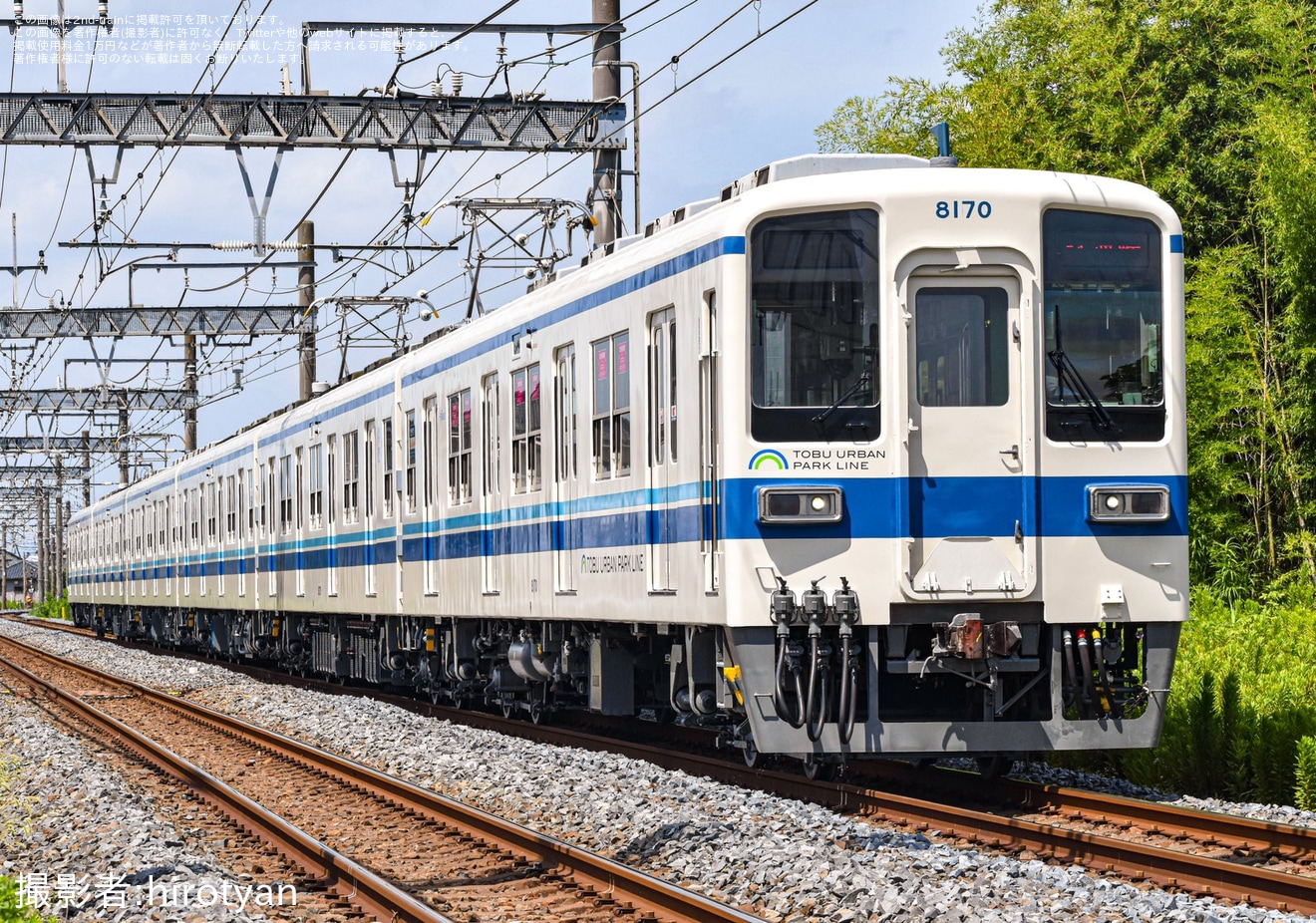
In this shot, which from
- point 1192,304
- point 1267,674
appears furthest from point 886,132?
point 1267,674

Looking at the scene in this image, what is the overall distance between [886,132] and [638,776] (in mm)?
21586

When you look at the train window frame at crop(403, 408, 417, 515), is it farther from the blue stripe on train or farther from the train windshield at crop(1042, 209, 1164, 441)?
the train windshield at crop(1042, 209, 1164, 441)

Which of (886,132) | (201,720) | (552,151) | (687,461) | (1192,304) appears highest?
(886,132)

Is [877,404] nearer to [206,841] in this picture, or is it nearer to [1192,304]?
[206,841]

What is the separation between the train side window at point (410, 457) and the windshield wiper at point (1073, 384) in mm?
8550

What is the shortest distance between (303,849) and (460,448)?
6.54 m

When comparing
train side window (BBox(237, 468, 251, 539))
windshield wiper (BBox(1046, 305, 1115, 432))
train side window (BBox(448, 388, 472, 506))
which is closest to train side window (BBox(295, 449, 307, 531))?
train side window (BBox(237, 468, 251, 539))

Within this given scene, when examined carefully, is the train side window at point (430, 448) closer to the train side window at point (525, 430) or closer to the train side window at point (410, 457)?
the train side window at point (410, 457)

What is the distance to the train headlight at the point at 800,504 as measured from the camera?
923 cm

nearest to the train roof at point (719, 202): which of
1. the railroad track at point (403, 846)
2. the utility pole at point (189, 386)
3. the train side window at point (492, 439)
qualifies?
the train side window at point (492, 439)

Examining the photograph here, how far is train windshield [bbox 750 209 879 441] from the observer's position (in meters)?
9.34

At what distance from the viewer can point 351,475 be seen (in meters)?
19.4

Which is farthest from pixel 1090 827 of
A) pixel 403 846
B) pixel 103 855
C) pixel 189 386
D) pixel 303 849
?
pixel 189 386

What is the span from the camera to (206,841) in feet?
32.3
